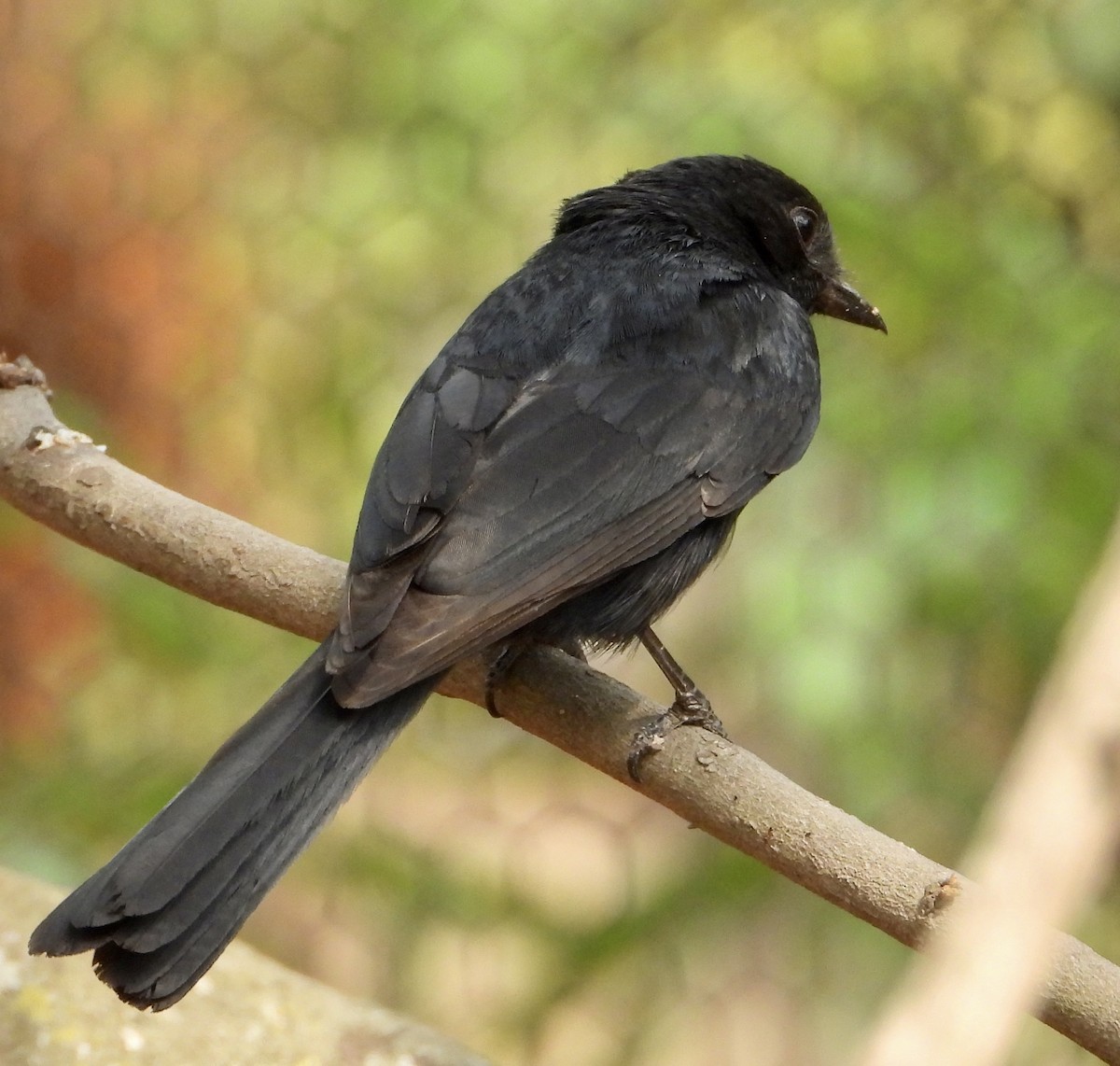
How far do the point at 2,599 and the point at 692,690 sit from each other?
2678 millimetres

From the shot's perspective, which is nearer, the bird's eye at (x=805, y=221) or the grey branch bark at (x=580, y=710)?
the grey branch bark at (x=580, y=710)

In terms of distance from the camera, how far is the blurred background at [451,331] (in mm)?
3904

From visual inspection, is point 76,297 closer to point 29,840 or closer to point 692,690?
point 29,840

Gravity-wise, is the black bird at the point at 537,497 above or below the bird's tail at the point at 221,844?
above

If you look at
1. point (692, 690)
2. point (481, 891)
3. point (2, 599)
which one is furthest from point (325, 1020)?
point (2, 599)

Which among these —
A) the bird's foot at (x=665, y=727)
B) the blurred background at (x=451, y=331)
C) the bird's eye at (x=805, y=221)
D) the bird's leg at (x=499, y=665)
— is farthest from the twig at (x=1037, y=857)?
the blurred background at (x=451, y=331)

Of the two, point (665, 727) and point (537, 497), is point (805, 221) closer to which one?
point (537, 497)

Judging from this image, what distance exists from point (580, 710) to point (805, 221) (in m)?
1.31

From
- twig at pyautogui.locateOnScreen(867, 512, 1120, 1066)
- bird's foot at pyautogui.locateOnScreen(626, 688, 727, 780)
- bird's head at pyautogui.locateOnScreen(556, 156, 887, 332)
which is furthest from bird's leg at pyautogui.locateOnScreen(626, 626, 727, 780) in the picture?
twig at pyautogui.locateOnScreen(867, 512, 1120, 1066)

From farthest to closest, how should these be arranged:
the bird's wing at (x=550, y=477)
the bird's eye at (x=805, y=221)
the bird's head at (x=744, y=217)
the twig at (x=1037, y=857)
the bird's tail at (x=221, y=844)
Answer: the bird's eye at (x=805, y=221) < the bird's head at (x=744, y=217) < the bird's wing at (x=550, y=477) < the bird's tail at (x=221, y=844) < the twig at (x=1037, y=857)

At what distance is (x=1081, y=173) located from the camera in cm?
414

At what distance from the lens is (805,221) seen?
10.6 feet

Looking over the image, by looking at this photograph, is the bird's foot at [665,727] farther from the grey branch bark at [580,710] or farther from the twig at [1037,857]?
the twig at [1037,857]

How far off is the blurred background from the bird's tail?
6.17 ft
